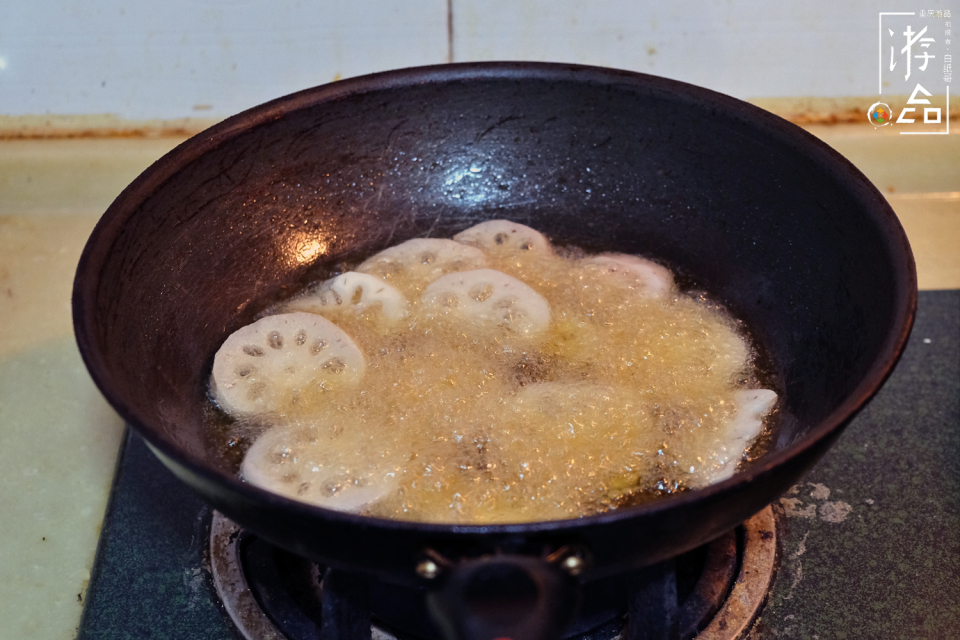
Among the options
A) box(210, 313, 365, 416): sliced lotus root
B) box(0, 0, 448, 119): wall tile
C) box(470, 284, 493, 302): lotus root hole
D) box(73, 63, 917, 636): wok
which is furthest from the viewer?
box(0, 0, 448, 119): wall tile

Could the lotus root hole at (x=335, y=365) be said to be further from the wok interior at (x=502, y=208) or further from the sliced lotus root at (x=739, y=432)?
the sliced lotus root at (x=739, y=432)

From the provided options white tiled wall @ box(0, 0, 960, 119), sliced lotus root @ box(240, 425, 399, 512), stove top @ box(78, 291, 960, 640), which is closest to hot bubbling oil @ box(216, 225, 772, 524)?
sliced lotus root @ box(240, 425, 399, 512)

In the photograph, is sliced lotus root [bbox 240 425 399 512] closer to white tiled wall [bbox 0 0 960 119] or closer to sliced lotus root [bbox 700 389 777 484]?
sliced lotus root [bbox 700 389 777 484]

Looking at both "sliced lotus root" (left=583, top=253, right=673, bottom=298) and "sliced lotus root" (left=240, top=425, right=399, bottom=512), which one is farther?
"sliced lotus root" (left=583, top=253, right=673, bottom=298)

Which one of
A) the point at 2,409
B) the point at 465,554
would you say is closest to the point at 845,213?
the point at 465,554

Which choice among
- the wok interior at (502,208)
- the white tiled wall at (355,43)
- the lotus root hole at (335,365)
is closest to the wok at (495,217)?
the wok interior at (502,208)

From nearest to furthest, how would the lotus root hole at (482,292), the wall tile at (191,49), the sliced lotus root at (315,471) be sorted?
the sliced lotus root at (315,471)
the lotus root hole at (482,292)
the wall tile at (191,49)
